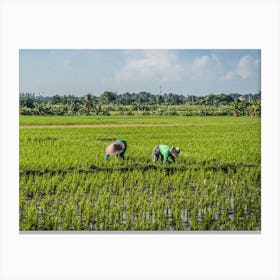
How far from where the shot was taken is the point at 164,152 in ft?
23.2

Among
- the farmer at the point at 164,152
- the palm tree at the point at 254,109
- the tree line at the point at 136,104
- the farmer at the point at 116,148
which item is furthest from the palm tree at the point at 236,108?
the farmer at the point at 116,148

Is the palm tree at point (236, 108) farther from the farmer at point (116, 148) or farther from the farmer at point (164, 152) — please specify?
the farmer at point (116, 148)

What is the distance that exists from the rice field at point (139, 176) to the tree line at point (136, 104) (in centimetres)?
11

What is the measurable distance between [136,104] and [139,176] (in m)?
0.87

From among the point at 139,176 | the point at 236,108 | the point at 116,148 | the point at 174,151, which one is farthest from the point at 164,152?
the point at 236,108

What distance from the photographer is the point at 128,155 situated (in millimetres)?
7152

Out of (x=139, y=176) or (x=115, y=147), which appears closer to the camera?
(x=139, y=176)

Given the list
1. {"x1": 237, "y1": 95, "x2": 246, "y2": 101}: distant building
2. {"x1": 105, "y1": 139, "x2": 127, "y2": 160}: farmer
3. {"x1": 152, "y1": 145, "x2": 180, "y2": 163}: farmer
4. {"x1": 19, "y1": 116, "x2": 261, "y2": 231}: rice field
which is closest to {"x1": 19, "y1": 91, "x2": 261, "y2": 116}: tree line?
{"x1": 237, "y1": 95, "x2": 246, "y2": 101}: distant building

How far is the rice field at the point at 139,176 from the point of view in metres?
6.39

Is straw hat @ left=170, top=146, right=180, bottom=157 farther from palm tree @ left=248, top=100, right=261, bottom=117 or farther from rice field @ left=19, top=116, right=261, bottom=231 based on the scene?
palm tree @ left=248, top=100, right=261, bottom=117

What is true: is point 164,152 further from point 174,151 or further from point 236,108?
point 236,108

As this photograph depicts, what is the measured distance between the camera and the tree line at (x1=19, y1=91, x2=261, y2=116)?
6.95m
